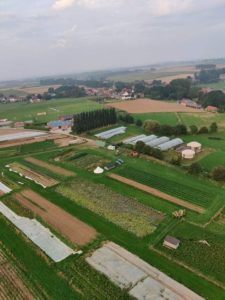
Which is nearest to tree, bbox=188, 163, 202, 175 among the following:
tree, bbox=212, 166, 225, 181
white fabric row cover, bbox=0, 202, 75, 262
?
tree, bbox=212, 166, 225, 181

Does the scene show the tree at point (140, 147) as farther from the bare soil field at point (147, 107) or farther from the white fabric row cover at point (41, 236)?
the bare soil field at point (147, 107)

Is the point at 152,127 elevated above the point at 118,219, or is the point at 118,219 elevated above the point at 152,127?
the point at 152,127

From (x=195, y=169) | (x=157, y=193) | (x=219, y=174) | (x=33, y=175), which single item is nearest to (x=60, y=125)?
(x=33, y=175)

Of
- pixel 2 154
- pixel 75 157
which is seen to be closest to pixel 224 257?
pixel 75 157

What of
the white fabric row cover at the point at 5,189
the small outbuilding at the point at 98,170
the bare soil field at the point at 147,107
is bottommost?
the bare soil field at the point at 147,107

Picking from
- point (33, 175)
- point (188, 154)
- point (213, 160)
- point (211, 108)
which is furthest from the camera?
point (211, 108)

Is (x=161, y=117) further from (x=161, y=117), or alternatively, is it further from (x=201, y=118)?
(x=201, y=118)

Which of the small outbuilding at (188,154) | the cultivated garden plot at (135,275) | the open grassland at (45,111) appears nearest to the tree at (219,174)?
the small outbuilding at (188,154)
